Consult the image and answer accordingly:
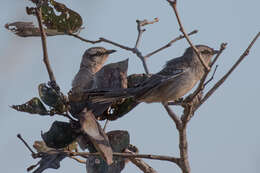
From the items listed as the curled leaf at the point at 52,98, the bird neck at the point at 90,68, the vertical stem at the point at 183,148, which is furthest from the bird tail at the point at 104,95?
the bird neck at the point at 90,68

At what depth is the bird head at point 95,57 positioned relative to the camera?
7.68 meters

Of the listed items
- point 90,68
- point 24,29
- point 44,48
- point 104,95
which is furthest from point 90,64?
point 44,48

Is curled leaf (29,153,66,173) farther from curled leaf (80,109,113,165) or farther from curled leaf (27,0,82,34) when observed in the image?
curled leaf (27,0,82,34)

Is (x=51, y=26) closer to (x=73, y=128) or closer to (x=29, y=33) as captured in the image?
(x=29, y=33)

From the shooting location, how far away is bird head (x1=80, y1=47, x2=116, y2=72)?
25.2 feet

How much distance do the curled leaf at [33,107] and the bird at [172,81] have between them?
0.74m

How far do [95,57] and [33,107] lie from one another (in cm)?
424

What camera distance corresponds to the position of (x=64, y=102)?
11.7 ft

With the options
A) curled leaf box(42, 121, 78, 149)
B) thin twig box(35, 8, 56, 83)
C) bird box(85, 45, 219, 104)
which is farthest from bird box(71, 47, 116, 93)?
curled leaf box(42, 121, 78, 149)

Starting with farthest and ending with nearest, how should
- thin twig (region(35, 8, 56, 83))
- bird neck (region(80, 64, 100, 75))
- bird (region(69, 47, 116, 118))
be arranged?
bird neck (region(80, 64, 100, 75))
bird (region(69, 47, 116, 118))
thin twig (region(35, 8, 56, 83))

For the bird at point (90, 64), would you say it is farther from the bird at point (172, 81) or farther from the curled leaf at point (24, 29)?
the curled leaf at point (24, 29)

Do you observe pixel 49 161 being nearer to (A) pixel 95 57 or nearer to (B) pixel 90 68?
(B) pixel 90 68

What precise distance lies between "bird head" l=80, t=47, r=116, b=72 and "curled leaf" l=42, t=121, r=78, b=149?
4129 millimetres

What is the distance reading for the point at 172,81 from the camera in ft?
17.2
